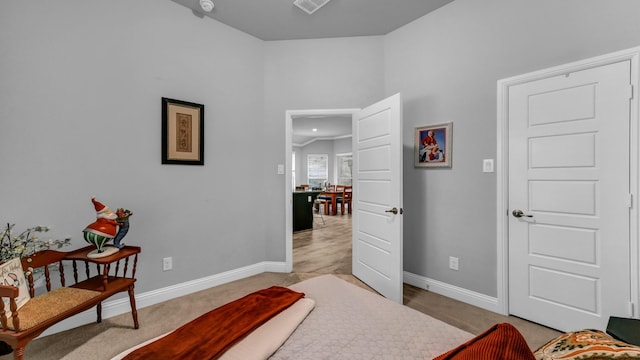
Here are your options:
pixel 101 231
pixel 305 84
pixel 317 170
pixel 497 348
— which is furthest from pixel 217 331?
pixel 317 170

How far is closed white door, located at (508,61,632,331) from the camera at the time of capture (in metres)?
1.87

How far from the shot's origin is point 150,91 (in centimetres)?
255

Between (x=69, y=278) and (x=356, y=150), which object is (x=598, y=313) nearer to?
(x=356, y=150)

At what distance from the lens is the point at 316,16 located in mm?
2906

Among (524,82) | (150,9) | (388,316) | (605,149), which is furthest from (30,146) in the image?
(605,149)

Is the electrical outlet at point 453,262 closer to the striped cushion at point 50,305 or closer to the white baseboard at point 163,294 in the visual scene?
the white baseboard at point 163,294

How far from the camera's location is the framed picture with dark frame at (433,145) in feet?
8.94

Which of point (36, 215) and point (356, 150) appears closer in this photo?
point (36, 215)

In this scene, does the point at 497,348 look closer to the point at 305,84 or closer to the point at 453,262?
the point at 453,262

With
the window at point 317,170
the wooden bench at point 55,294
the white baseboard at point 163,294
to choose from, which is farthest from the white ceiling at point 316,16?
the window at point 317,170

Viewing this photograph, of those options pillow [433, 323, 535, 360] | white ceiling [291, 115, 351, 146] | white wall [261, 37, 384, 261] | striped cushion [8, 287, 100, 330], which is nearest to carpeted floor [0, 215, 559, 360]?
striped cushion [8, 287, 100, 330]

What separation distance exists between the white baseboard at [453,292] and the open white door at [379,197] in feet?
1.60

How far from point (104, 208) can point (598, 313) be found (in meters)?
3.57

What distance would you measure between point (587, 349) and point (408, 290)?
7.53 feet
